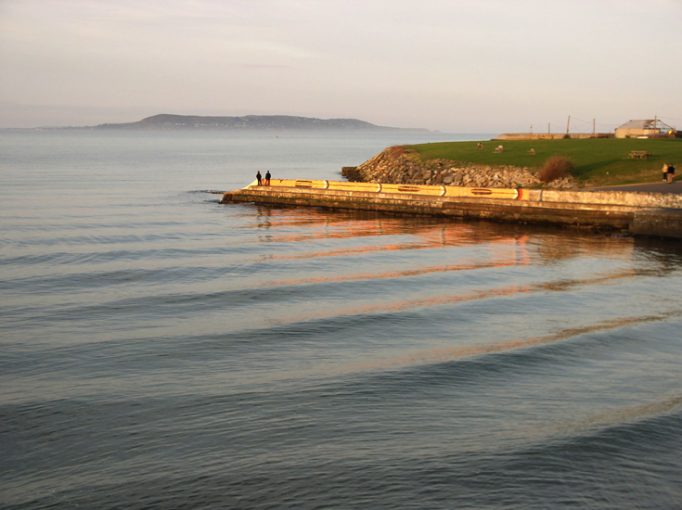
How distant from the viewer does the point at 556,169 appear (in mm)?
55469

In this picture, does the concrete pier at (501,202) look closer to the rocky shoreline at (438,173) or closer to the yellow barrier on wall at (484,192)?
the yellow barrier on wall at (484,192)

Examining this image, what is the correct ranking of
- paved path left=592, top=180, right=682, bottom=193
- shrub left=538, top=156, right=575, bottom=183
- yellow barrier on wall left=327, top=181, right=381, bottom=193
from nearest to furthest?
paved path left=592, top=180, right=682, bottom=193 < yellow barrier on wall left=327, top=181, right=381, bottom=193 < shrub left=538, top=156, right=575, bottom=183

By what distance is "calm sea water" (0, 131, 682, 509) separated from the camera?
11273 millimetres

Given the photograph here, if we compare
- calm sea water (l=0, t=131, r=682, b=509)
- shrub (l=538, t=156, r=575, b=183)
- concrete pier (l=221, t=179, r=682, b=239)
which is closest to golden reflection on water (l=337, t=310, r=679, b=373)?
calm sea water (l=0, t=131, r=682, b=509)

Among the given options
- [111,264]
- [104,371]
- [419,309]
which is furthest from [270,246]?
[104,371]

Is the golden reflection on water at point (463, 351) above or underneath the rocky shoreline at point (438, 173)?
underneath

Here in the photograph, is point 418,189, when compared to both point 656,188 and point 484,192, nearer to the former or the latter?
point 484,192

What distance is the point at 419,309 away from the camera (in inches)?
894

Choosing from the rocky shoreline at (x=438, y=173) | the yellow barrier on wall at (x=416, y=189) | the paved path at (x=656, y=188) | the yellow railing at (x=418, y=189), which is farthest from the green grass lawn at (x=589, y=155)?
the yellow barrier on wall at (x=416, y=189)

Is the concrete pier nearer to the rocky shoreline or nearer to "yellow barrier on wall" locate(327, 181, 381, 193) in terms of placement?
"yellow barrier on wall" locate(327, 181, 381, 193)

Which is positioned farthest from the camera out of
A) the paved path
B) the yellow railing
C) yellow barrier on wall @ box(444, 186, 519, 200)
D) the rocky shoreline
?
the rocky shoreline

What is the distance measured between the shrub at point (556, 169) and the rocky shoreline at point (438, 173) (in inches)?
19.6

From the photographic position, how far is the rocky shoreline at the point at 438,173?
59.7 meters

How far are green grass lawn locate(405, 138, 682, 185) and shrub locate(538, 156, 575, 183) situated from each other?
659mm
